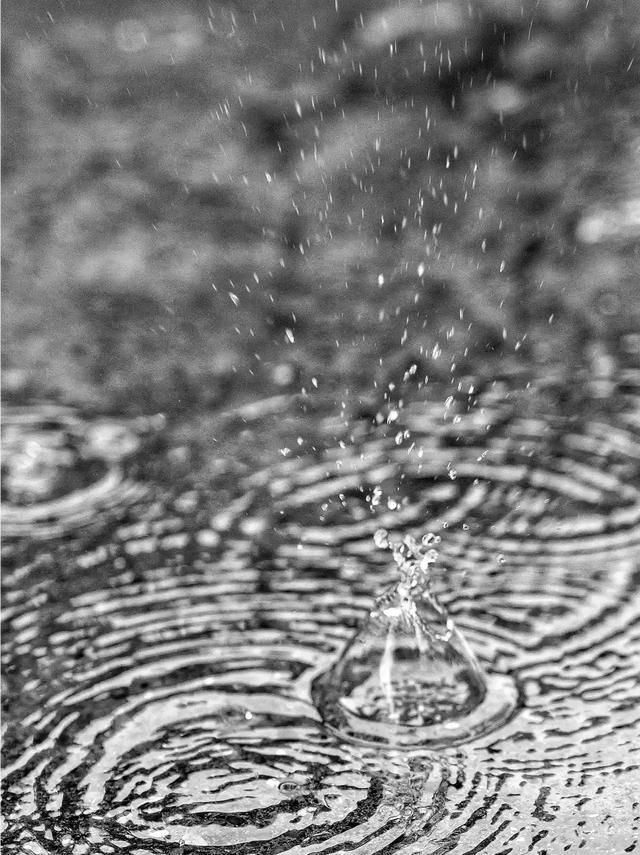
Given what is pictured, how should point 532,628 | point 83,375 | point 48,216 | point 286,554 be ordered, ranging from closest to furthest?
1. point 532,628
2. point 286,554
3. point 83,375
4. point 48,216

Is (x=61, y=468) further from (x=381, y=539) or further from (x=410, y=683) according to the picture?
(x=410, y=683)

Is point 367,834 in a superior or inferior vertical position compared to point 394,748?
inferior

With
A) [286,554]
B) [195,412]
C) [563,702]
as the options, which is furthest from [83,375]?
[563,702]

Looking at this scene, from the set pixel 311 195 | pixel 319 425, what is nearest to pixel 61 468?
pixel 319 425

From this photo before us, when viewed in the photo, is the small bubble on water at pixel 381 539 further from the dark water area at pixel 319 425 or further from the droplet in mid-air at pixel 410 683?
the droplet in mid-air at pixel 410 683

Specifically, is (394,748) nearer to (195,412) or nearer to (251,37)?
(195,412)

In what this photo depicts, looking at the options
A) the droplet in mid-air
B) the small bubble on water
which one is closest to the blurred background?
the small bubble on water

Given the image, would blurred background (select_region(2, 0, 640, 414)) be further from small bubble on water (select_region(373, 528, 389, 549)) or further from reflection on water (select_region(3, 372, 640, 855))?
small bubble on water (select_region(373, 528, 389, 549))
